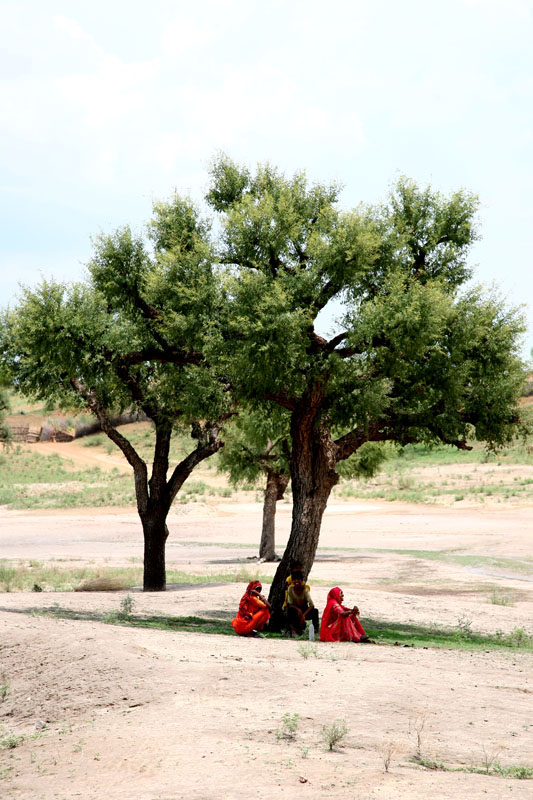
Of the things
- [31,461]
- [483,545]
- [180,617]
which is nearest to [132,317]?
[180,617]

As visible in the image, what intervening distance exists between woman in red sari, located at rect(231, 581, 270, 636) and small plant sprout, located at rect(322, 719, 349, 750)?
702 centimetres

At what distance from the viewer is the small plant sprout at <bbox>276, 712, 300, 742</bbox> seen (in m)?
7.79

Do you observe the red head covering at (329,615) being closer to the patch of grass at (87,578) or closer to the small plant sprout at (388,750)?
the small plant sprout at (388,750)

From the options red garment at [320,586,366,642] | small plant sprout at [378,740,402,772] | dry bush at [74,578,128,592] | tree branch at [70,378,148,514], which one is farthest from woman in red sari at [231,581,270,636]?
dry bush at [74,578,128,592]

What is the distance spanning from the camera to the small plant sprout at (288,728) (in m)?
7.79

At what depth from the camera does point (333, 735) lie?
7.54m

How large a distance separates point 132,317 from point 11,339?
12.4 feet

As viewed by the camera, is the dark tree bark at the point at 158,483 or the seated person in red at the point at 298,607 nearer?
the seated person in red at the point at 298,607

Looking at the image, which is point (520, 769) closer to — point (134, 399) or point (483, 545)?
point (134, 399)

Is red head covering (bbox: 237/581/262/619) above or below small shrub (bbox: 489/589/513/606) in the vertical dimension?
above

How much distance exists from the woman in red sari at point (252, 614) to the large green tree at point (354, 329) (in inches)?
58.4

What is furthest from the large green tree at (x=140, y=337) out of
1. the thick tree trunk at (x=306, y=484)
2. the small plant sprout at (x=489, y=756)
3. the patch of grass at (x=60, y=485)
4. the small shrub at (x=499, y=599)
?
the patch of grass at (x=60, y=485)

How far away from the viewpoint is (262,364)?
14891 mm

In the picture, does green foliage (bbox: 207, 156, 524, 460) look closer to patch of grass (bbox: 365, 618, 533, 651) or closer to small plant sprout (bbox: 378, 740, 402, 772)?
patch of grass (bbox: 365, 618, 533, 651)
